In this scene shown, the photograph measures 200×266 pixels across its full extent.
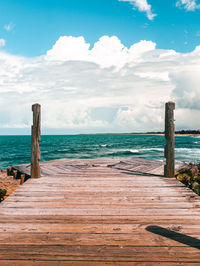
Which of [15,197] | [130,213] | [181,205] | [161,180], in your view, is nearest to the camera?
[130,213]

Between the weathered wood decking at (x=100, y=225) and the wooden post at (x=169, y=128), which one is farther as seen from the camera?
the wooden post at (x=169, y=128)

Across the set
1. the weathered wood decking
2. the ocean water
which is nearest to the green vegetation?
the weathered wood decking

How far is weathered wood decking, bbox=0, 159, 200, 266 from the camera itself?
2.63m

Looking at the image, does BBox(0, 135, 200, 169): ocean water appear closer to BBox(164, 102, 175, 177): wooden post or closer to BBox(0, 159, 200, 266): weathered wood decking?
BBox(164, 102, 175, 177): wooden post

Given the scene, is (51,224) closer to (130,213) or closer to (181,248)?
(130,213)

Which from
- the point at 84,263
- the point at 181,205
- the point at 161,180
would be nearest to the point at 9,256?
the point at 84,263

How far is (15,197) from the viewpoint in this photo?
4695 millimetres

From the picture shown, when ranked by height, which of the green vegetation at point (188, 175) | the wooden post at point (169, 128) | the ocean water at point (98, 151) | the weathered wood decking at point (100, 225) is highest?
the wooden post at point (169, 128)

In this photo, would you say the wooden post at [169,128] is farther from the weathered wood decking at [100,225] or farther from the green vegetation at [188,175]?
the green vegetation at [188,175]

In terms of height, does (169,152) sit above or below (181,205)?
above

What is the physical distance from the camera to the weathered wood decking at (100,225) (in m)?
2.63

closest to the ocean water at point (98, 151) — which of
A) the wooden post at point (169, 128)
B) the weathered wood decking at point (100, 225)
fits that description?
the wooden post at point (169, 128)

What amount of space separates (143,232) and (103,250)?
70 centimetres

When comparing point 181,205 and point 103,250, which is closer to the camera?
point 103,250
